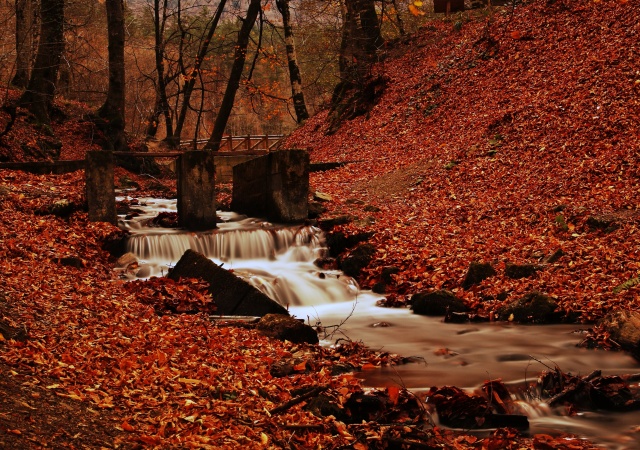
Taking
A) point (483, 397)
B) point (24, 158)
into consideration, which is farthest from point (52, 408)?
point (24, 158)

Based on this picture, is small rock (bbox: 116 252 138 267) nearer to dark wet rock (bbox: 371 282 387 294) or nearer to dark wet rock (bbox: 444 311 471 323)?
dark wet rock (bbox: 371 282 387 294)

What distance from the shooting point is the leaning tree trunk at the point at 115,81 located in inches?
701

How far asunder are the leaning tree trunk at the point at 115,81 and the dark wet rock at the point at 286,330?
41.7ft

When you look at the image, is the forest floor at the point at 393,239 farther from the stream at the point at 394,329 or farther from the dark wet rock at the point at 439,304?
the stream at the point at 394,329

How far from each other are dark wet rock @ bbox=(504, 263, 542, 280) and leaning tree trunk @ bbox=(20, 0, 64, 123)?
40.7 ft

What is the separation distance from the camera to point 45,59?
16.8 m

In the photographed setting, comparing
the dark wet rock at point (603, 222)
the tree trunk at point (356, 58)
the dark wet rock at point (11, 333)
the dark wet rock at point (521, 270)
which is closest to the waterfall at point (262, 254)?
the dark wet rock at point (521, 270)

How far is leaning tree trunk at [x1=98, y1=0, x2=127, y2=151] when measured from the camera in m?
17.8

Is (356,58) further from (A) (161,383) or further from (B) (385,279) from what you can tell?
(A) (161,383)

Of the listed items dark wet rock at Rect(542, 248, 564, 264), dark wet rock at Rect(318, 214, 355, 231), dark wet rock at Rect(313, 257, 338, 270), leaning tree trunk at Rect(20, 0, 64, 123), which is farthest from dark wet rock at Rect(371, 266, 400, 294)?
leaning tree trunk at Rect(20, 0, 64, 123)

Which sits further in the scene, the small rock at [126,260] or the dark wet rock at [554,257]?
the small rock at [126,260]

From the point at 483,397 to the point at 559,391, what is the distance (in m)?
0.83

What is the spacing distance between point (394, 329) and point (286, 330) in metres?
1.89

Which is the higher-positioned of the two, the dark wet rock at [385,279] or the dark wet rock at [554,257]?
the dark wet rock at [554,257]
